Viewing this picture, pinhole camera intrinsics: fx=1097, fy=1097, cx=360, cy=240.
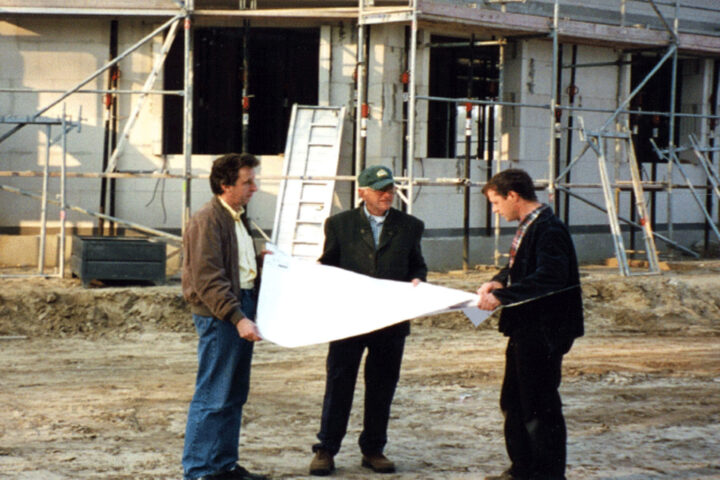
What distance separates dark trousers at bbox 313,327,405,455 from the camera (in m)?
7.05

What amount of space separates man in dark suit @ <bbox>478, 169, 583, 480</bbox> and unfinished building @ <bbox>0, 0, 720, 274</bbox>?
8.38 m

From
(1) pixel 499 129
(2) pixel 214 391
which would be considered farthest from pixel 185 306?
(2) pixel 214 391

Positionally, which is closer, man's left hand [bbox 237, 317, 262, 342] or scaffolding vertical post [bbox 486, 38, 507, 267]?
man's left hand [bbox 237, 317, 262, 342]

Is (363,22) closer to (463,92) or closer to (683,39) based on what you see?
(463,92)

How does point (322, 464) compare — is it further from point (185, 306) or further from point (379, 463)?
point (185, 306)

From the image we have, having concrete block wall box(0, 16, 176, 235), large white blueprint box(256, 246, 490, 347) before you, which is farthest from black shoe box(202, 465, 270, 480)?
concrete block wall box(0, 16, 176, 235)

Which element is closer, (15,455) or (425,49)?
(15,455)

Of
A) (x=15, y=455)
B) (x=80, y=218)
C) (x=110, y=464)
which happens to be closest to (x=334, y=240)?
(x=110, y=464)

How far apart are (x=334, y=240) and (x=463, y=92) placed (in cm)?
1070

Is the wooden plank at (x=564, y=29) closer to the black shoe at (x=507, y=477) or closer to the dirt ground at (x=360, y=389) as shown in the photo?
the dirt ground at (x=360, y=389)

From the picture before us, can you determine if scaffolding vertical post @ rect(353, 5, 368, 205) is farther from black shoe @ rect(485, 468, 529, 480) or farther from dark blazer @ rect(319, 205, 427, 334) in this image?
black shoe @ rect(485, 468, 529, 480)

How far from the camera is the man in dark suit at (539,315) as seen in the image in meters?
6.43

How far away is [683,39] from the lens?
18.2m

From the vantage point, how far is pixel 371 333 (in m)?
7.06
